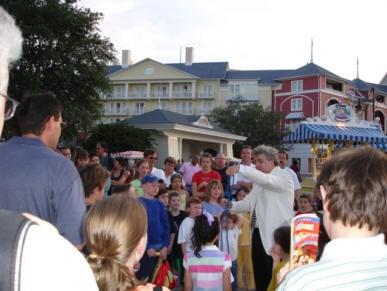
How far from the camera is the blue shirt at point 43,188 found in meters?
2.87

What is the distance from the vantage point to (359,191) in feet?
5.55

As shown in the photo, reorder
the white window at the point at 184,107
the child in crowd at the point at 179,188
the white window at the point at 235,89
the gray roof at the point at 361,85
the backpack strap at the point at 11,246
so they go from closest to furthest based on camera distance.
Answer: the backpack strap at the point at 11,246
the child in crowd at the point at 179,188
the gray roof at the point at 361,85
the white window at the point at 235,89
the white window at the point at 184,107

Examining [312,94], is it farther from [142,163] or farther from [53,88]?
[142,163]

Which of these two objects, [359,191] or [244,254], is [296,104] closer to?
[244,254]

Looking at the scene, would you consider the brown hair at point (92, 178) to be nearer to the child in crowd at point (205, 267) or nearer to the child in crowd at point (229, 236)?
the child in crowd at point (205, 267)

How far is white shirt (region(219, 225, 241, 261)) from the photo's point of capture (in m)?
7.19

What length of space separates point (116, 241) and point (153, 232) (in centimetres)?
389

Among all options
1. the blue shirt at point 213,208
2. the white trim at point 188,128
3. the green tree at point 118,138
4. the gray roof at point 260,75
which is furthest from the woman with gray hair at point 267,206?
the gray roof at point 260,75

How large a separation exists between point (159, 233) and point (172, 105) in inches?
2901

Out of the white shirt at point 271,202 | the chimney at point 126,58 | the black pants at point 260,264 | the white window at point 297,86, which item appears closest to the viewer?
the white shirt at point 271,202

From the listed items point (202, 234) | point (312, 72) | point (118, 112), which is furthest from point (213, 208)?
point (118, 112)

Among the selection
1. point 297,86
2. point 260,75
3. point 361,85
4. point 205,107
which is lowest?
point 205,107

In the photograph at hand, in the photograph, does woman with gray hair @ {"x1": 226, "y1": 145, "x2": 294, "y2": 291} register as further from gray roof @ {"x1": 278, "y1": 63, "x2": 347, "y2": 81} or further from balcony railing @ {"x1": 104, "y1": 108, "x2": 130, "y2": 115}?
balcony railing @ {"x1": 104, "y1": 108, "x2": 130, "y2": 115}

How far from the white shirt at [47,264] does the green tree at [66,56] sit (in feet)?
90.2
